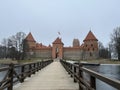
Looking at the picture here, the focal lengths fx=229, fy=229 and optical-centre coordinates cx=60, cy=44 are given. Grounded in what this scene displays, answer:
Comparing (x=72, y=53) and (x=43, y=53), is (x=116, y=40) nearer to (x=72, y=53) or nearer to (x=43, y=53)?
(x=72, y=53)

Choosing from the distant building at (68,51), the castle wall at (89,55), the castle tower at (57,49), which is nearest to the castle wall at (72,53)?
the distant building at (68,51)

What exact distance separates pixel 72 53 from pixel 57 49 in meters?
6.30

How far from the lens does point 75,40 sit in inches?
5236

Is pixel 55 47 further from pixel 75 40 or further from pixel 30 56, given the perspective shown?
pixel 75 40

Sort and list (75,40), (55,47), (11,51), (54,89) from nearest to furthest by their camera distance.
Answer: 1. (54,89)
2. (11,51)
3. (55,47)
4. (75,40)

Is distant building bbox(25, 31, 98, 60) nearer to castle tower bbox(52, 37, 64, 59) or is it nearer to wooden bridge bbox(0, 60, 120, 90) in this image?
castle tower bbox(52, 37, 64, 59)

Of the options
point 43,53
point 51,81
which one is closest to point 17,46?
point 43,53

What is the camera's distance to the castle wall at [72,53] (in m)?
91.8

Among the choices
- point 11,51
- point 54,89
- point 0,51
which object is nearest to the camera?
point 54,89

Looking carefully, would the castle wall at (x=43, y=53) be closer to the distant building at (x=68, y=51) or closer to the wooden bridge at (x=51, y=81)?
the distant building at (x=68, y=51)

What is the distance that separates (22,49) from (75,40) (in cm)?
6676

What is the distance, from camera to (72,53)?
303 ft

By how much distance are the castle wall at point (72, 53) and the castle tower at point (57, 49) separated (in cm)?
219

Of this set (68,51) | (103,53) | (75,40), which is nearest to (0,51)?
(68,51)
